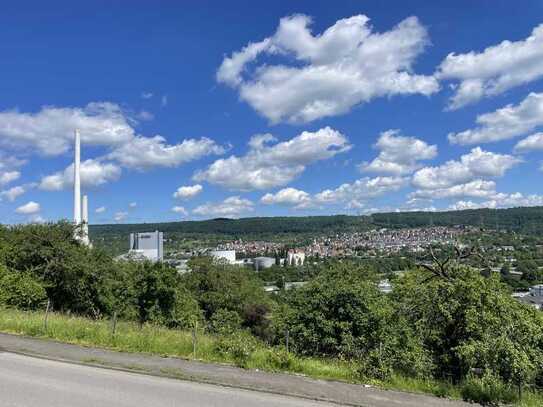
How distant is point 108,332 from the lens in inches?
524

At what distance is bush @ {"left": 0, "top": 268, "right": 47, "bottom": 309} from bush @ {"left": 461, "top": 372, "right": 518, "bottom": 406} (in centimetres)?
2074

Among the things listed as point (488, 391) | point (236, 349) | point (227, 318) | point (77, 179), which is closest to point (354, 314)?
point (236, 349)

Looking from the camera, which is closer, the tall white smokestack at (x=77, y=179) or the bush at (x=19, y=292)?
the bush at (x=19, y=292)

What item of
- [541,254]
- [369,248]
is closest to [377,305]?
[541,254]

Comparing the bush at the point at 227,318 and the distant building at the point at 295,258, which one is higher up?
the bush at the point at 227,318

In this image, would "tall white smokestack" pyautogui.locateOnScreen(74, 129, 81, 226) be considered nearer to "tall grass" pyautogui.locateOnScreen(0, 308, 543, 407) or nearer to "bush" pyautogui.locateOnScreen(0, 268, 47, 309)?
"bush" pyautogui.locateOnScreen(0, 268, 47, 309)

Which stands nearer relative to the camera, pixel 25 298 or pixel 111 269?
pixel 25 298

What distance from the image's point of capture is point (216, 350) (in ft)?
38.0

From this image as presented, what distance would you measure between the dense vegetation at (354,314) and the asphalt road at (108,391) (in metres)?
2.10

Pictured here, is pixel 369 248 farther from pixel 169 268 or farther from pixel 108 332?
pixel 108 332

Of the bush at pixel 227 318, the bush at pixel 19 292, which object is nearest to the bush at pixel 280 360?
the bush at pixel 19 292

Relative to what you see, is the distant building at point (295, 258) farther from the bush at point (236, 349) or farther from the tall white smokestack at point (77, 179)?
the bush at point (236, 349)

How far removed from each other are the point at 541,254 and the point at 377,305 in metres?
106

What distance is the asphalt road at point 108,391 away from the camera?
7.77m
